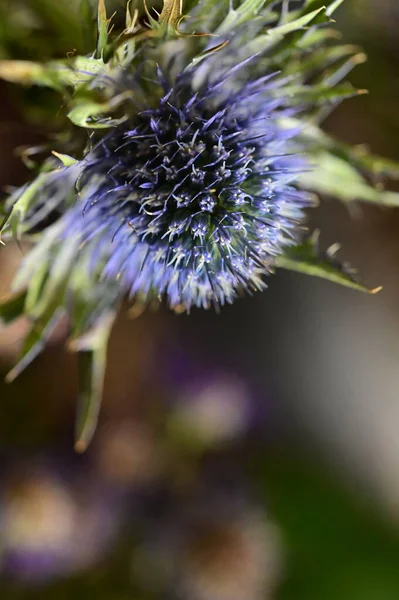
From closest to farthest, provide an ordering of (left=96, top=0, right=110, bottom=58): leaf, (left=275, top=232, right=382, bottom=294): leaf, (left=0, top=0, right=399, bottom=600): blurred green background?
1. (left=96, top=0, right=110, bottom=58): leaf
2. (left=275, top=232, right=382, bottom=294): leaf
3. (left=0, top=0, right=399, bottom=600): blurred green background

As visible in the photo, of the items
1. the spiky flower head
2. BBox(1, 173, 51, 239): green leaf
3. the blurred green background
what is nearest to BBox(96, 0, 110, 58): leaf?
the spiky flower head

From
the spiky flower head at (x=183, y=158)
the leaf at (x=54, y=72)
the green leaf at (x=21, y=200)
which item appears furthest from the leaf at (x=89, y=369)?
the leaf at (x=54, y=72)

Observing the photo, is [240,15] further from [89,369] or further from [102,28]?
[89,369]

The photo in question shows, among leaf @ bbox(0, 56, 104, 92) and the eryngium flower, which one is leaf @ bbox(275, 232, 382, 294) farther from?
leaf @ bbox(0, 56, 104, 92)

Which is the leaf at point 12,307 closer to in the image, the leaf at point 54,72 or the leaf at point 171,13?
the leaf at point 54,72

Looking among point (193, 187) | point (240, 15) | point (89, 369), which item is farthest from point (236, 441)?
point (240, 15)

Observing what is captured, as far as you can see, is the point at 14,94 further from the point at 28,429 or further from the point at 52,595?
the point at 52,595
